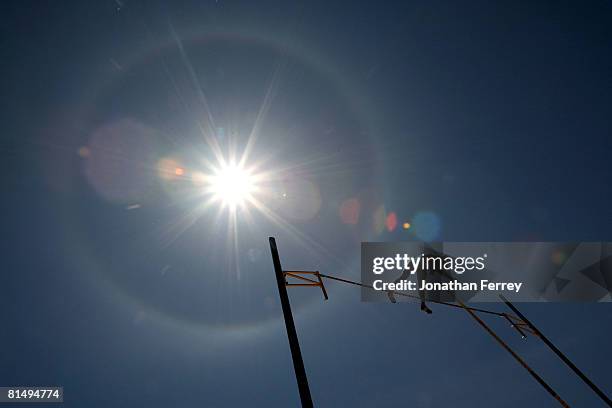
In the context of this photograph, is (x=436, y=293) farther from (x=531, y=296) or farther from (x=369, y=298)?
(x=531, y=296)

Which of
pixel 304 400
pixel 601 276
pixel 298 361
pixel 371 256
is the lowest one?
pixel 304 400

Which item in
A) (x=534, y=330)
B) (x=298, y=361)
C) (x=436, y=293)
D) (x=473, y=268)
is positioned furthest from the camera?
(x=473, y=268)

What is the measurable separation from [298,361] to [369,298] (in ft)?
33.5

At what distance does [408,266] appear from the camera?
12016 millimetres

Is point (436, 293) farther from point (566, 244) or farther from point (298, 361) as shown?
point (566, 244)

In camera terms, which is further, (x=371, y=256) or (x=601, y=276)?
(x=371, y=256)

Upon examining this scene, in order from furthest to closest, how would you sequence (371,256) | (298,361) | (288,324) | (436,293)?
(371,256) < (436,293) < (288,324) < (298,361)

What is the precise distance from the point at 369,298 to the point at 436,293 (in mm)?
3918

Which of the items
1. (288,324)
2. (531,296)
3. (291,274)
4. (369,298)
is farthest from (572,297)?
(288,324)

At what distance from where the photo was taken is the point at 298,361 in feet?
12.5

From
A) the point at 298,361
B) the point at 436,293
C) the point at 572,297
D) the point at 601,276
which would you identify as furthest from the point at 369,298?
the point at 298,361

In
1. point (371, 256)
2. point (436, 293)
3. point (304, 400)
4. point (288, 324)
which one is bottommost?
point (304, 400)

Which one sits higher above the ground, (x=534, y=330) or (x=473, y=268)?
(x=473, y=268)

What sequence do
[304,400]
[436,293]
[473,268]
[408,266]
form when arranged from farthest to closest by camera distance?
[473,268]
[408,266]
[436,293]
[304,400]
